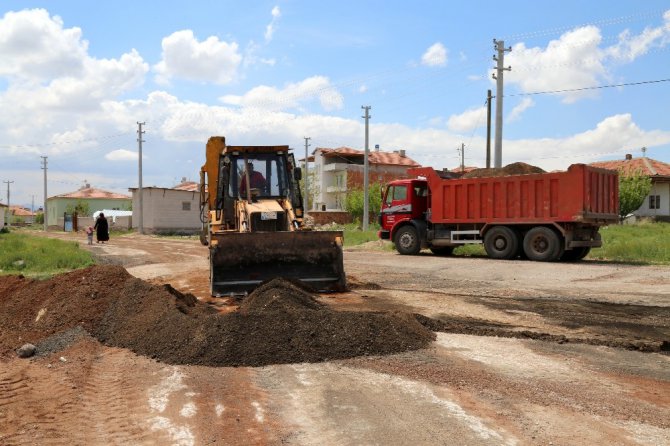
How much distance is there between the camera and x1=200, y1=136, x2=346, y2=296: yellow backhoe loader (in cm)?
1017

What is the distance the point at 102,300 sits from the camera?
8.88 m

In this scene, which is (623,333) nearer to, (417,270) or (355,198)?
(417,270)

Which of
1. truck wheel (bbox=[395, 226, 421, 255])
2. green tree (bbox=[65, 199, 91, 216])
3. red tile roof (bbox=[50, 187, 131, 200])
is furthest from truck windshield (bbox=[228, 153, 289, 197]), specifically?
red tile roof (bbox=[50, 187, 131, 200])

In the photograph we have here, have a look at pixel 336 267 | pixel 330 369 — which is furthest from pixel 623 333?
pixel 336 267

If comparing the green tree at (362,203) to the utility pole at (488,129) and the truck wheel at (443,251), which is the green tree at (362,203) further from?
the truck wheel at (443,251)

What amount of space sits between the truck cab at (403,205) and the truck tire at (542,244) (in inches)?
156

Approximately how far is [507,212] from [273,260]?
11.0 meters

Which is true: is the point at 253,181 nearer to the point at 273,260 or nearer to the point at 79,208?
the point at 273,260

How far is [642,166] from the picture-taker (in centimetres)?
4969

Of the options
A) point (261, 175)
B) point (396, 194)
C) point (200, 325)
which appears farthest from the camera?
point (396, 194)

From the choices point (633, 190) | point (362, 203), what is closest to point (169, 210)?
point (362, 203)

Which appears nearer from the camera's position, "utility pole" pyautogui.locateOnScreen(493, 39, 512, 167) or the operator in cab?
the operator in cab

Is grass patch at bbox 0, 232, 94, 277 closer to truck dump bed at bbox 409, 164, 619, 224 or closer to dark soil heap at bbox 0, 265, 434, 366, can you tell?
dark soil heap at bbox 0, 265, 434, 366

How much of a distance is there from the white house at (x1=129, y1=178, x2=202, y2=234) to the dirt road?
45772 mm
